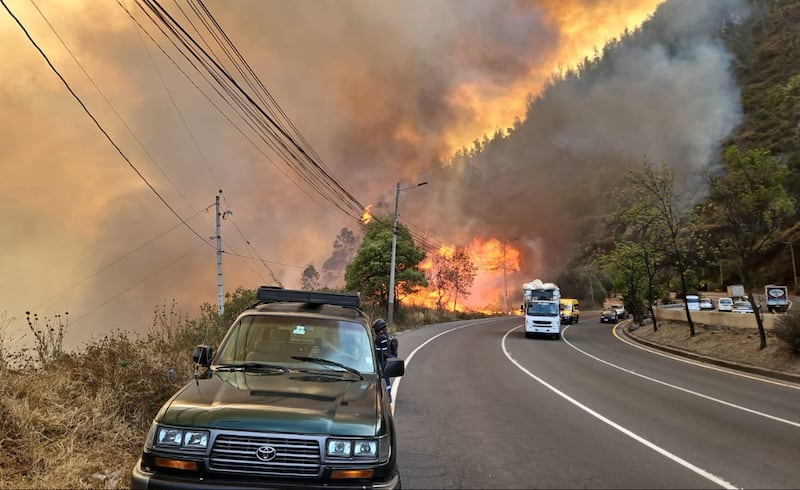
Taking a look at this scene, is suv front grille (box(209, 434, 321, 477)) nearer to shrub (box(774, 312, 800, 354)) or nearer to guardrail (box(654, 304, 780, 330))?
shrub (box(774, 312, 800, 354))

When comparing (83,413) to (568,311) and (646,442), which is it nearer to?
(646,442)

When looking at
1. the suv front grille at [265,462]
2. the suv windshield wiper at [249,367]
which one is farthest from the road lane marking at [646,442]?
the suv windshield wiper at [249,367]

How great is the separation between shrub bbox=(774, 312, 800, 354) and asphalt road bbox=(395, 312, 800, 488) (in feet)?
7.37

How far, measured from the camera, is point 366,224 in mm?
43938

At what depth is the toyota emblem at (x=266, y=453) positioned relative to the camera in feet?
10.5

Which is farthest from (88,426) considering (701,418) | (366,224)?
(366,224)

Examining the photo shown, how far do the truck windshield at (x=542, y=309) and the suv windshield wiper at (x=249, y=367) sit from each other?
997 inches

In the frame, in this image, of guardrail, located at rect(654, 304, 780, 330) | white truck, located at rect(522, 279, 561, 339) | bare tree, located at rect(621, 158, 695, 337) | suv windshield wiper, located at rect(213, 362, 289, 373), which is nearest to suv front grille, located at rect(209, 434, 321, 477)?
suv windshield wiper, located at rect(213, 362, 289, 373)

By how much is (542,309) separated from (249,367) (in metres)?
25.7

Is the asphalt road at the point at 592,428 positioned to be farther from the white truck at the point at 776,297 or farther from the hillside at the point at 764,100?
the hillside at the point at 764,100

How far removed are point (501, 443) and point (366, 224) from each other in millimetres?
37858

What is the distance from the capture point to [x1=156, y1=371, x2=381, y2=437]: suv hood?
332 centimetres

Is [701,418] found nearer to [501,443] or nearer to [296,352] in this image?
[501,443]

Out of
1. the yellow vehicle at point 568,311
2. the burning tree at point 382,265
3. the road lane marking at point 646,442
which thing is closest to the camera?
the road lane marking at point 646,442
